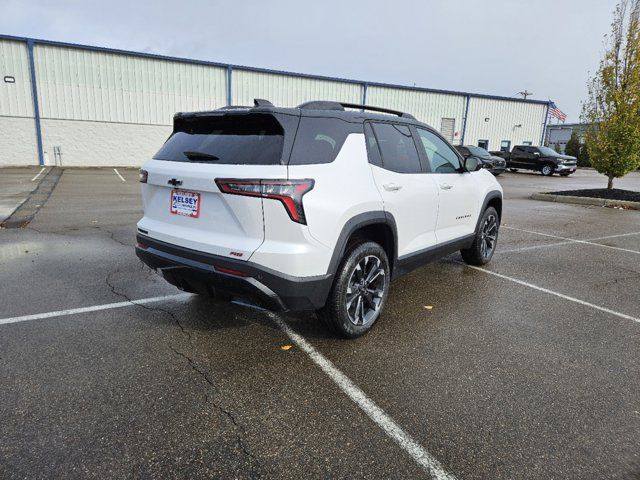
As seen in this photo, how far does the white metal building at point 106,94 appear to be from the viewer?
826 inches

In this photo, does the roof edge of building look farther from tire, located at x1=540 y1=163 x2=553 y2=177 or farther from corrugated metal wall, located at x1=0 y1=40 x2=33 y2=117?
tire, located at x1=540 y1=163 x2=553 y2=177

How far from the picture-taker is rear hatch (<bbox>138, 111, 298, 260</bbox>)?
2.86 meters

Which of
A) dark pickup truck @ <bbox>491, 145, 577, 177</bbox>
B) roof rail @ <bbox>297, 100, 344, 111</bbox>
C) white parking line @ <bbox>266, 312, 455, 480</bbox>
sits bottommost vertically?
white parking line @ <bbox>266, 312, 455, 480</bbox>

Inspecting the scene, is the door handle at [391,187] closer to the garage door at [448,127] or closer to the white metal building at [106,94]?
the white metal building at [106,94]

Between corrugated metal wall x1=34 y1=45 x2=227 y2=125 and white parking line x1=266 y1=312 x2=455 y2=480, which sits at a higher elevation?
corrugated metal wall x1=34 y1=45 x2=227 y2=125

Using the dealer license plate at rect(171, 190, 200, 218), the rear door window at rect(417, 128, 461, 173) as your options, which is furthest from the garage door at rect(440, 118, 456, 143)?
the dealer license plate at rect(171, 190, 200, 218)

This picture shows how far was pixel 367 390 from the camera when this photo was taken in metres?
2.83

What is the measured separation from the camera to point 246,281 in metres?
2.86

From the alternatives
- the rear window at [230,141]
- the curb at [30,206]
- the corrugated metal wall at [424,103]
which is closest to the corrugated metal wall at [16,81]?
the curb at [30,206]

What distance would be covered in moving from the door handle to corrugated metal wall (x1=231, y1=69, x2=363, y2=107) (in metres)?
22.9

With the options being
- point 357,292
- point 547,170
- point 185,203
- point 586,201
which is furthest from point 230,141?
point 547,170

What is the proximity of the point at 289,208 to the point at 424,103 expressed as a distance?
3076 centimetres

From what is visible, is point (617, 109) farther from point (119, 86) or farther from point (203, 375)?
point (119, 86)

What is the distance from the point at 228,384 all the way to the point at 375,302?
140 centimetres
